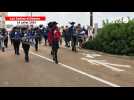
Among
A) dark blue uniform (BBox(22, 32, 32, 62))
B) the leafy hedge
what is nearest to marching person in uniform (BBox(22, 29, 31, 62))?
dark blue uniform (BBox(22, 32, 32, 62))

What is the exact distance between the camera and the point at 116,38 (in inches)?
995

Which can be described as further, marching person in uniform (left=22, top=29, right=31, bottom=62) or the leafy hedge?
the leafy hedge

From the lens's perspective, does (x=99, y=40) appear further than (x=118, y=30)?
Yes

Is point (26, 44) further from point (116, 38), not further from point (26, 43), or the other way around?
point (116, 38)

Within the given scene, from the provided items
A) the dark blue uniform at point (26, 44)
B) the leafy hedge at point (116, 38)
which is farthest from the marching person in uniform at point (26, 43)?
the leafy hedge at point (116, 38)

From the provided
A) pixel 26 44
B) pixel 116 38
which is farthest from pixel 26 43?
pixel 116 38

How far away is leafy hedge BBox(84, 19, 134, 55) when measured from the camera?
24.1 meters

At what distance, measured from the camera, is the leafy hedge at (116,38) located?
2409 centimetres

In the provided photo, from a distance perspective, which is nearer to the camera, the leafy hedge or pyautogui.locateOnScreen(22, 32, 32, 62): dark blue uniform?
pyautogui.locateOnScreen(22, 32, 32, 62): dark blue uniform

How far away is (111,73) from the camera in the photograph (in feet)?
52.1

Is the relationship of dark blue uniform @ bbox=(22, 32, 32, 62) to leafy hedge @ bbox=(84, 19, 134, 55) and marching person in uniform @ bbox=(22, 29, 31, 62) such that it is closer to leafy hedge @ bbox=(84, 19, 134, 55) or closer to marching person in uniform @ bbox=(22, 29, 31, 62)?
marching person in uniform @ bbox=(22, 29, 31, 62)
